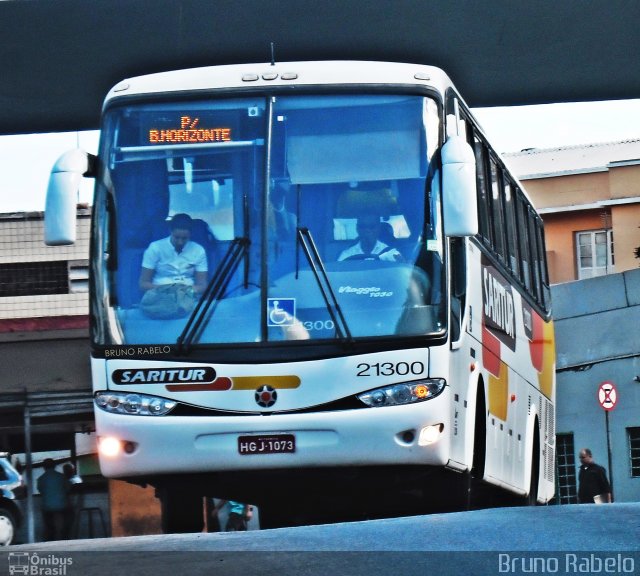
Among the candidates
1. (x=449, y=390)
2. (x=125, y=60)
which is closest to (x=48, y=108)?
(x=125, y=60)

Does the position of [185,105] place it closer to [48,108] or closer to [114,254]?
[114,254]

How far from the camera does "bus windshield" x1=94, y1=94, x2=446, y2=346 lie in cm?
1212

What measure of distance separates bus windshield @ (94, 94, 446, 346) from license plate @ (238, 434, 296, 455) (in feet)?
2.31

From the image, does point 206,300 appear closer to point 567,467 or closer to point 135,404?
point 135,404

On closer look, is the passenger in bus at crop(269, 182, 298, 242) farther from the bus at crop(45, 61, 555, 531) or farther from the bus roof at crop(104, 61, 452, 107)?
the bus roof at crop(104, 61, 452, 107)

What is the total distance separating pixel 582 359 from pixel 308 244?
2669 cm

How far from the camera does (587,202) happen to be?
48781 millimetres

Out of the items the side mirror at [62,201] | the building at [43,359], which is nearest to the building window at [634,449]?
the building at [43,359]

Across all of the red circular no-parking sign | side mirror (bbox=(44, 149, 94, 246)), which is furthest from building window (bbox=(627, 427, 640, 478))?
side mirror (bbox=(44, 149, 94, 246))

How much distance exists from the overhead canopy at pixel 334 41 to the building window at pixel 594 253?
3036 cm

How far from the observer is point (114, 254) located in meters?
12.5

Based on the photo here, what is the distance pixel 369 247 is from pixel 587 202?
37.4 meters

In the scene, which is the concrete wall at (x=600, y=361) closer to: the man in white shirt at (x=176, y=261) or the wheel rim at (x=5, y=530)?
the wheel rim at (x=5, y=530)

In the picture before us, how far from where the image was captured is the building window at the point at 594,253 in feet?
161
